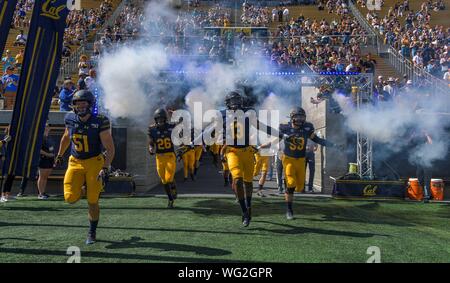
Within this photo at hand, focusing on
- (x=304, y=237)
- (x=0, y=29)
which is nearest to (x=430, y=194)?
(x=304, y=237)

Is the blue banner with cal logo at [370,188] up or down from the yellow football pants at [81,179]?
down

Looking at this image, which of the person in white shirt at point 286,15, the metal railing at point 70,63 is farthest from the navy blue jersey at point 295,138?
the person in white shirt at point 286,15

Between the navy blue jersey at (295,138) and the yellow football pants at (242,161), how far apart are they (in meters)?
0.99

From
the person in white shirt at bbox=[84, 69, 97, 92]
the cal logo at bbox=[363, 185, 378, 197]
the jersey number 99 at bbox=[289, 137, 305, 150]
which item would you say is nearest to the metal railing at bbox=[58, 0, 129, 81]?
the person in white shirt at bbox=[84, 69, 97, 92]

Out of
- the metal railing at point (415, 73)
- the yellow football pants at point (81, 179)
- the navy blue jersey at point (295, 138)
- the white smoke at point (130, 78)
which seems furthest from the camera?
the metal railing at point (415, 73)

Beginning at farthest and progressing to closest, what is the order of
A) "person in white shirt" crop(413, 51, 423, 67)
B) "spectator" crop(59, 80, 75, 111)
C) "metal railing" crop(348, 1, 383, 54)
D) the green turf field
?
1. "metal railing" crop(348, 1, 383, 54)
2. "person in white shirt" crop(413, 51, 423, 67)
3. "spectator" crop(59, 80, 75, 111)
4. the green turf field

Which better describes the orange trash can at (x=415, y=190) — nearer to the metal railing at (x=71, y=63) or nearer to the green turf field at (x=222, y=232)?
the green turf field at (x=222, y=232)

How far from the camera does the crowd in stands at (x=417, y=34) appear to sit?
70.0ft

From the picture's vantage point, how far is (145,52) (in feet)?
53.6

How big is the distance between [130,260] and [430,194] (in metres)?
9.55

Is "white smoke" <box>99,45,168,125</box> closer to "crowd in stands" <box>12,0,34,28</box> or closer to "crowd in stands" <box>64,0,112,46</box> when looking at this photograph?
"crowd in stands" <box>64,0,112,46</box>

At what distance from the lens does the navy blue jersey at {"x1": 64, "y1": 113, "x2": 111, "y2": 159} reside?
22.3 feet

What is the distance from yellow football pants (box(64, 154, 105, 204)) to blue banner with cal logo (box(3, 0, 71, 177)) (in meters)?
1.58
